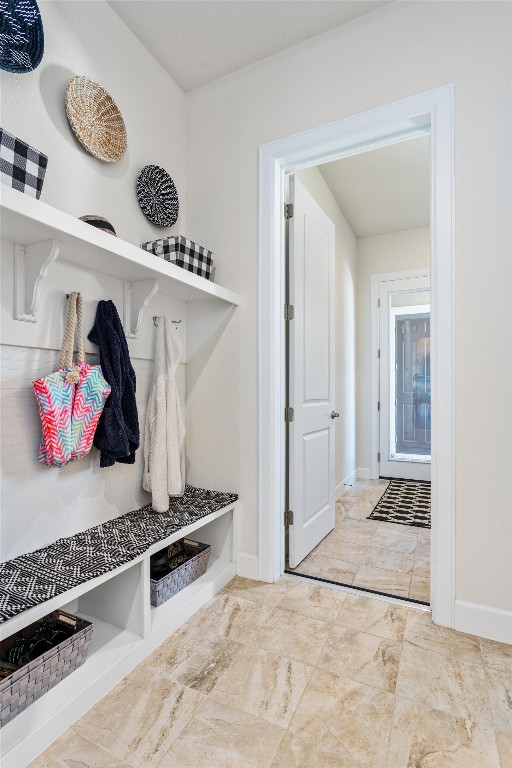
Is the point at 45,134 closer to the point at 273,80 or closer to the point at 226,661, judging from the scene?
the point at 273,80

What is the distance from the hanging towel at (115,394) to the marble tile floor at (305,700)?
79 centimetres

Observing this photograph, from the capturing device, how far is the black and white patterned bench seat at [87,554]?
1179 millimetres

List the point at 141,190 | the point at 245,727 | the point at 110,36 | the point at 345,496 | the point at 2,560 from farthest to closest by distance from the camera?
the point at 345,496, the point at 141,190, the point at 110,36, the point at 2,560, the point at 245,727

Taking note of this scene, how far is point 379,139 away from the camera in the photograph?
1922 mm

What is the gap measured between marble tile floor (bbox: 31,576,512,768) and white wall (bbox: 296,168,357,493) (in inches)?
85.5

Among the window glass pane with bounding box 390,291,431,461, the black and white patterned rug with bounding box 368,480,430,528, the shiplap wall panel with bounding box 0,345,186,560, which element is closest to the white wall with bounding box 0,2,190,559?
the shiplap wall panel with bounding box 0,345,186,560

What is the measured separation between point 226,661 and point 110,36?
8.84ft

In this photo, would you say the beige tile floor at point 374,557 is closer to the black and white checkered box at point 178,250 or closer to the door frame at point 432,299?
the door frame at point 432,299

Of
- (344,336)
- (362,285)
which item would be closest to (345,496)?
(344,336)

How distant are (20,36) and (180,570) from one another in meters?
2.13

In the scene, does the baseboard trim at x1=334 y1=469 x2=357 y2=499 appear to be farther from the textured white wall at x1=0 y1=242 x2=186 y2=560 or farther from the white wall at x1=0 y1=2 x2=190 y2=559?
the textured white wall at x1=0 y1=242 x2=186 y2=560

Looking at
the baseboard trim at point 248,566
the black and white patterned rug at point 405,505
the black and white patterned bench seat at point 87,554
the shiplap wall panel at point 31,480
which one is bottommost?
the black and white patterned rug at point 405,505

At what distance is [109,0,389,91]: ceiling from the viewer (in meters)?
1.83

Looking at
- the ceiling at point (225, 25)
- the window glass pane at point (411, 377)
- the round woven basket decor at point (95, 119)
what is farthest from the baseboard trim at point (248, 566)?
the window glass pane at point (411, 377)
